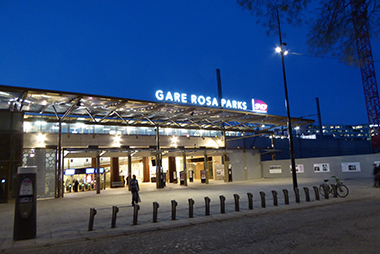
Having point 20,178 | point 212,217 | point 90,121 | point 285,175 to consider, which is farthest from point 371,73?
point 20,178

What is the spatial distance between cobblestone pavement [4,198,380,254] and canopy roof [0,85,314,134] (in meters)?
14.3

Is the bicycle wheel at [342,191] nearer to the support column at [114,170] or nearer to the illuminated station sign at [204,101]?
the illuminated station sign at [204,101]

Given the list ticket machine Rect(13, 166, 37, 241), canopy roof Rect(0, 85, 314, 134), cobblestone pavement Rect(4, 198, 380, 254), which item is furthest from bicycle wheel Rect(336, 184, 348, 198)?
ticket machine Rect(13, 166, 37, 241)

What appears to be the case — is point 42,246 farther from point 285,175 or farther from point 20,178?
point 285,175

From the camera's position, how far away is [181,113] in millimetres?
27000

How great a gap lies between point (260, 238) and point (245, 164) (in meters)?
31.0

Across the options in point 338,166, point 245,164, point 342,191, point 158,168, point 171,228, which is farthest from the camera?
point 245,164

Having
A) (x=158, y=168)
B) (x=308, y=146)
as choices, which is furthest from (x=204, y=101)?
(x=308, y=146)

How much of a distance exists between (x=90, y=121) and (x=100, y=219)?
16.4 meters

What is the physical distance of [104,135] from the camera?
27797 mm

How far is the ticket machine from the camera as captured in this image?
27.4ft

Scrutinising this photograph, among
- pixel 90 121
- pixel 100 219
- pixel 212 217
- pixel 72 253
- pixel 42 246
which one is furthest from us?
pixel 90 121

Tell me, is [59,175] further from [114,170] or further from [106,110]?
[114,170]

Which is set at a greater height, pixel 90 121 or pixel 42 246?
pixel 90 121
